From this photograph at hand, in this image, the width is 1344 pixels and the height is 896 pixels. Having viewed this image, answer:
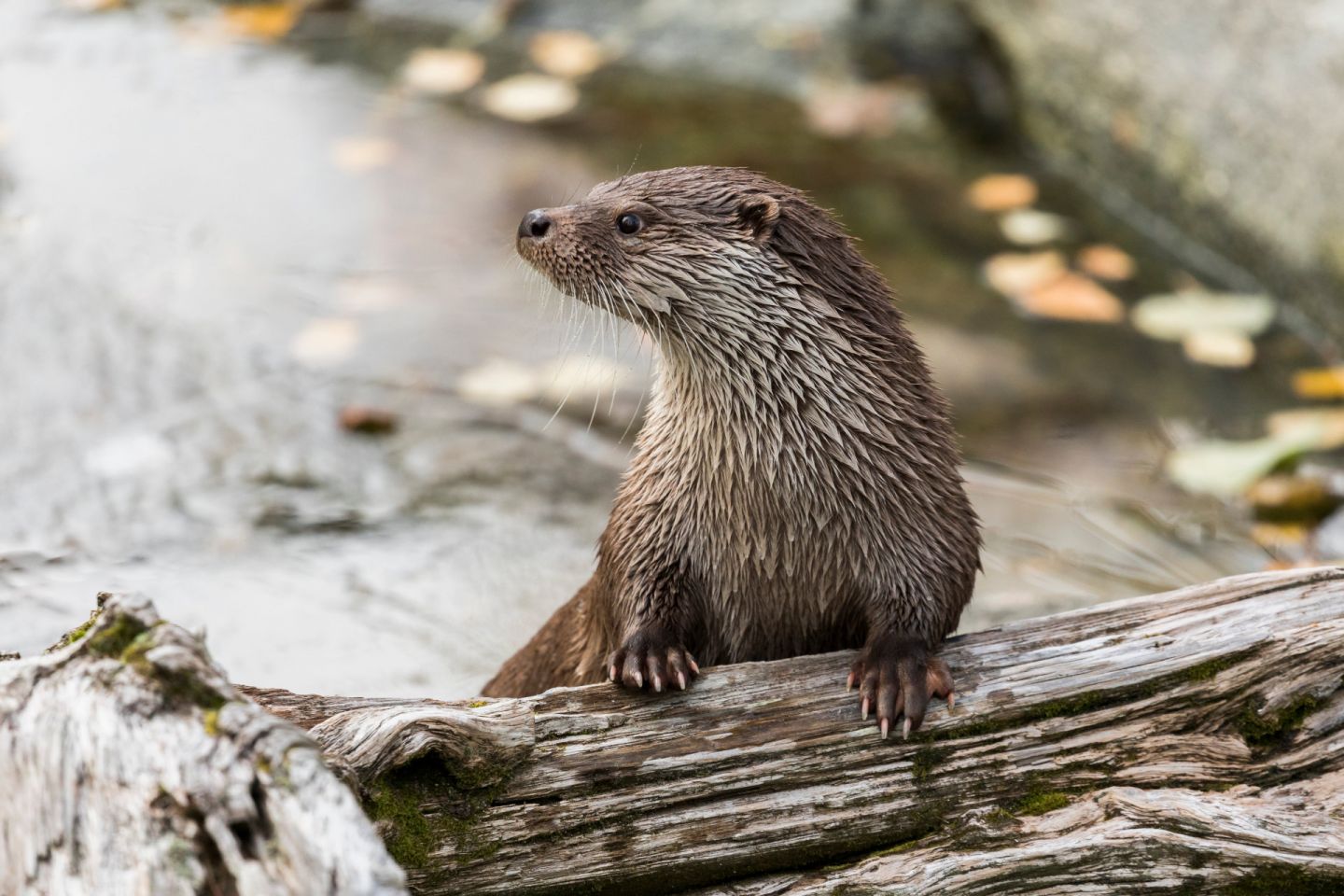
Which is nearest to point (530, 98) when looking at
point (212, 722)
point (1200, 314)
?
point (1200, 314)

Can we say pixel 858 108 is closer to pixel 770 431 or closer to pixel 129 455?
pixel 129 455

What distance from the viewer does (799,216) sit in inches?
88.5

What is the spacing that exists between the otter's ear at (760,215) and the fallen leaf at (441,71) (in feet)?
10.3

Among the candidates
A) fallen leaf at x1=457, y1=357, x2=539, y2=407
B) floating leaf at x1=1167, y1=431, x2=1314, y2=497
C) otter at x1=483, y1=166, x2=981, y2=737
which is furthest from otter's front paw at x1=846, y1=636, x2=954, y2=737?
fallen leaf at x1=457, y1=357, x2=539, y2=407

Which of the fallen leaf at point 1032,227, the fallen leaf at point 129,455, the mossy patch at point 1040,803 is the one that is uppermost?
the fallen leaf at point 1032,227

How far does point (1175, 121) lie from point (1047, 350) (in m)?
1.00

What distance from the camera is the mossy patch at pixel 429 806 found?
1911mm

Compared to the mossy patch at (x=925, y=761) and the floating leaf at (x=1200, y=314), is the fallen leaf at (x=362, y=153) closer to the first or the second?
the floating leaf at (x=1200, y=314)

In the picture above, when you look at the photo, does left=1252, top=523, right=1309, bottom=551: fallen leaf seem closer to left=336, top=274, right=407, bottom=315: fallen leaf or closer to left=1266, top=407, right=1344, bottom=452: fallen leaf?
left=1266, top=407, right=1344, bottom=452: fallen leaf

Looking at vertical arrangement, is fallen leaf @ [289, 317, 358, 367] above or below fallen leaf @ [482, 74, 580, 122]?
below

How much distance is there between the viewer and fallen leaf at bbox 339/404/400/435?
3.68 metres

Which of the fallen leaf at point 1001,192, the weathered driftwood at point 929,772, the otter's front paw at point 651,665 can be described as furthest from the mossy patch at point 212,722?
the fallen leaf at point 1001,192

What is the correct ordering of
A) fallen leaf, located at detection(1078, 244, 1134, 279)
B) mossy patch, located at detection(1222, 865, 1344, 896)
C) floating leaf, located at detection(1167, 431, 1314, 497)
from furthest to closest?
fallen leaf, located at detection(1078, 244, 1134, 279), floating leaf, located at detection(1167, 431, 1314, 497), mossy patch, located at detection(1222, 865, 1344, 896)

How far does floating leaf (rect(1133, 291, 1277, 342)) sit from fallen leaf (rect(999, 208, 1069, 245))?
0.40 meters
